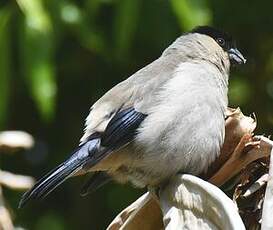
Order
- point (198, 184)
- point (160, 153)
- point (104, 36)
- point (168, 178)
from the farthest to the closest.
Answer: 1. point (104, 36)
2. point (160, 153)
3. point (168, 178)
4. point (198, 184)

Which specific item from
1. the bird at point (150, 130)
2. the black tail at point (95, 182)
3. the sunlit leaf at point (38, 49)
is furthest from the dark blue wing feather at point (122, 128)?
the sunlit leaf at point (38, 49)

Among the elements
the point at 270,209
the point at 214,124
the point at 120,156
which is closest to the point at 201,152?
the point at 214,124

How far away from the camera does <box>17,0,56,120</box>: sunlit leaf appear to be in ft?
10.7

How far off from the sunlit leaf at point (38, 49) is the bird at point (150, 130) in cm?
36

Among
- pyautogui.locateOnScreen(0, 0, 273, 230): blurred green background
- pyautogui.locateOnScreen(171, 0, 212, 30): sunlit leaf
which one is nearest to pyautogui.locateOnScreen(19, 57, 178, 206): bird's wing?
pyautogui.locateOnScreen(171, 0, 212, 30): sunlit leaf

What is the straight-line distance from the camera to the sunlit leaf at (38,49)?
3264 mm

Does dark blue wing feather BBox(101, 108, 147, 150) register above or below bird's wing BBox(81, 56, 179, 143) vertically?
below

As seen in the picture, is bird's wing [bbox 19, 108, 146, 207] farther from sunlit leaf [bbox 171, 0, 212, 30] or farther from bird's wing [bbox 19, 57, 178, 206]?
sunlit leaf [bbox 171, 0, 212, 30]

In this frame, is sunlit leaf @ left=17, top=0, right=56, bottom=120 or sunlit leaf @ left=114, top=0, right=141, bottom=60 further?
sunlit leaf @ left=114, top=0, right=141, bottom=60

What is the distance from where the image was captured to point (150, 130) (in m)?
2.95

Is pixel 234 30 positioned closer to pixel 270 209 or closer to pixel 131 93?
pixel 131 93

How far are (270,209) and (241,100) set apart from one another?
269 centimetres

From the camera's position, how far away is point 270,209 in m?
1.73

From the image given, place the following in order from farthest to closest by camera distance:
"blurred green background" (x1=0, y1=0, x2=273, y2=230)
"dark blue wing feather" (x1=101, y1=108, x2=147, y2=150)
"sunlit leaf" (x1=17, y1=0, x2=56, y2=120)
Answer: "blurred green background" (x1=0, y1=0, x2=273, y2=230) < "sunlit leaf" (x1=17, y1=0, x2=56, y2=120) < "dark blue wing feather" (x1=101, y1=108, x2=147, y2=150)
